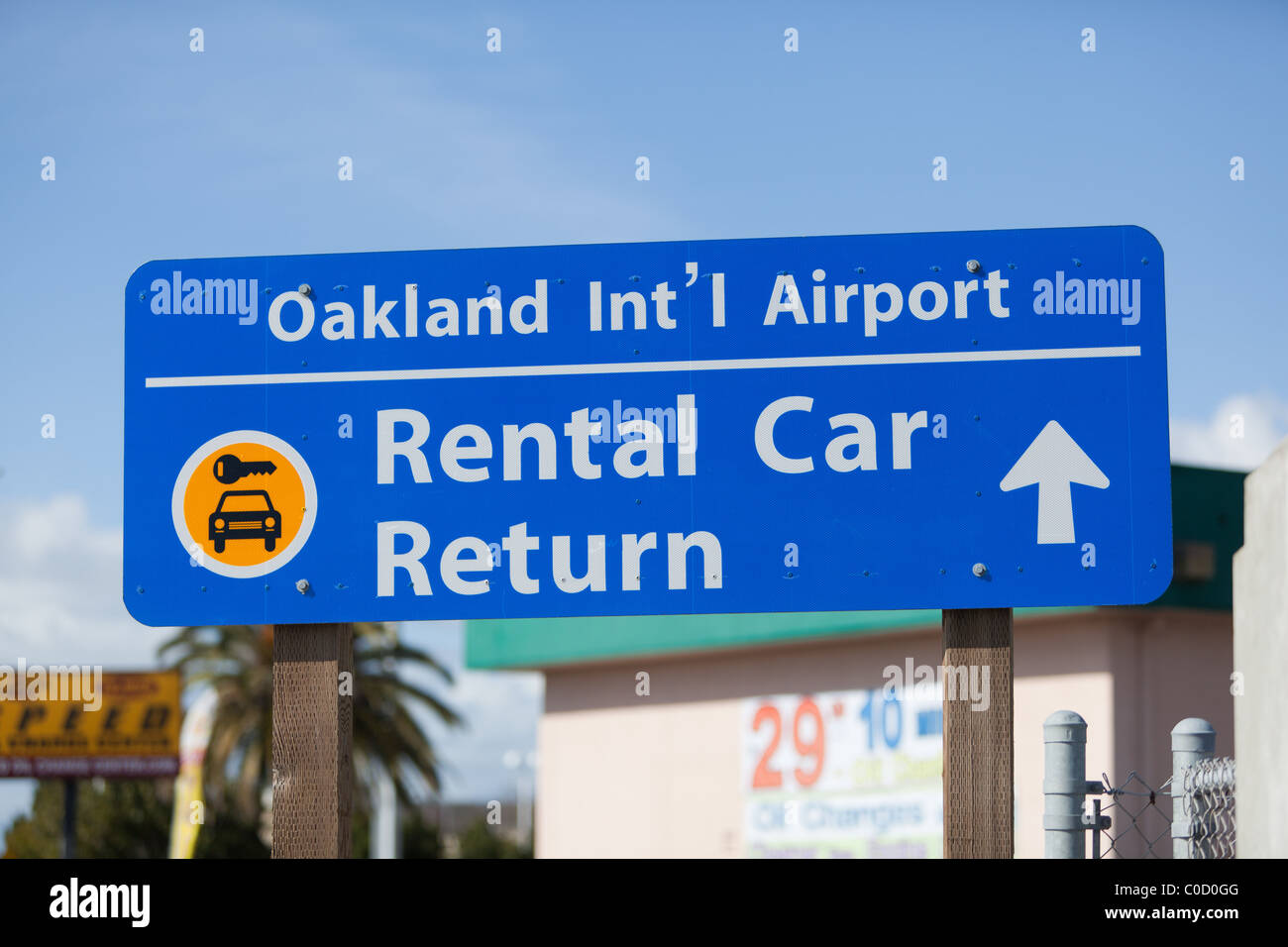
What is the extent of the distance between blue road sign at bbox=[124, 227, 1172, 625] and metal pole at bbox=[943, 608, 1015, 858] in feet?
0.40

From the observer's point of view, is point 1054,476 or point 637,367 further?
point 637,367

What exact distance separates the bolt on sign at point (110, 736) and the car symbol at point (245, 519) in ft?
103

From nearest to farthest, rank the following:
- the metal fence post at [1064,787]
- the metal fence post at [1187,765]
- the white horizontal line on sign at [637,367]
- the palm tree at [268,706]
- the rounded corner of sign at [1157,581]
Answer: the rounded corner of sign at [1157,581]
the white horizontal line on sign at [637,367]
the metal fence post at [1064,787]
the metal fence post at [1187,765]
the palm tree at [268,706]

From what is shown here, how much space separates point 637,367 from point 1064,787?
213 cm

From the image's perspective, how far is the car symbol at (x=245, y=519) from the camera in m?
5.31

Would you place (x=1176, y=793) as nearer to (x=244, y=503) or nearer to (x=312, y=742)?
(x=312, y=742)

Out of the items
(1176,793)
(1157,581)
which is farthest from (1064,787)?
(1157,581)

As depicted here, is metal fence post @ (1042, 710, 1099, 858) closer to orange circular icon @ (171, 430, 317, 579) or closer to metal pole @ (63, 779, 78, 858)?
orange circular icon @ (171, 430, 317, 579)

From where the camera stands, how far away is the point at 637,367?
524 cm

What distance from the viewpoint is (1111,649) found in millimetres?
17016

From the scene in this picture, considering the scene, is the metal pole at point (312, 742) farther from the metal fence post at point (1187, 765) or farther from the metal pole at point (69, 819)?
the metal pole at point (69, 819)

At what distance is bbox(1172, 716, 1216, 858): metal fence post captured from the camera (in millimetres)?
6031

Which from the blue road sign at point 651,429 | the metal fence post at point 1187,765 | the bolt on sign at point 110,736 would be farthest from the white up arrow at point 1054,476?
the bolt on sign at point 110,736
